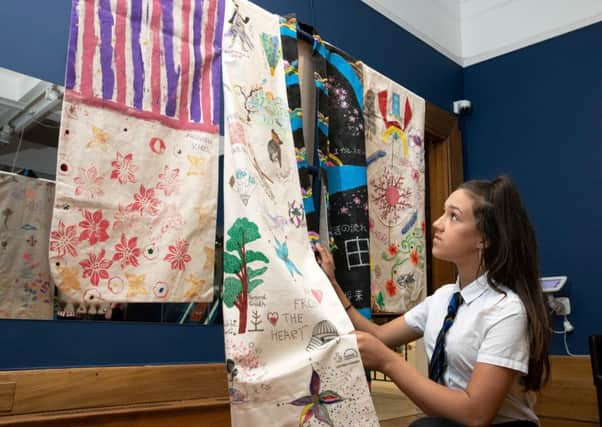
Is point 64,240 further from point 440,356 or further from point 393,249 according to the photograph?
point 393,249

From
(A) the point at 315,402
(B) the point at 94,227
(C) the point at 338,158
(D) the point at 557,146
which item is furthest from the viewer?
(D) the point at 557,146

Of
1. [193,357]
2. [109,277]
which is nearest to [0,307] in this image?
[109,277]

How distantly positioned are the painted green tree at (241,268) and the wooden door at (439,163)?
1699 mm

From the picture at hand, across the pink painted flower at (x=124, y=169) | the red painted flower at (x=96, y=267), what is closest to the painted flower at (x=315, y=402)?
the red painted flower at (x=96, y=267)

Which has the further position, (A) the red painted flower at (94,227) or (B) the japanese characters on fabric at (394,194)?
(B) the japanese characters on fabric at (394,194)

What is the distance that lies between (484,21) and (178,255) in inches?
99.9

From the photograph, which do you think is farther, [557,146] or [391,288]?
[557,146]

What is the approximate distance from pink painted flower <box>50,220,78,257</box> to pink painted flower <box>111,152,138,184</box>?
162mm

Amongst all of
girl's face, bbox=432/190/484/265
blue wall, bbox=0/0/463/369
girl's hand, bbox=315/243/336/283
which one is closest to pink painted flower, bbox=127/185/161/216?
blue wall, bbox=0/0/463/369

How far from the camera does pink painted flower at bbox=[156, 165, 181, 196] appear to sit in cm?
138

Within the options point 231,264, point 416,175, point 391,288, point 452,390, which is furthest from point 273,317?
point 416,175

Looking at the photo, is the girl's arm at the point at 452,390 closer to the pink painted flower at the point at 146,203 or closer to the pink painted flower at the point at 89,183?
the pink painted flower at the point at 146,203

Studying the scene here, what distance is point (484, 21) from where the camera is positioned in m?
3.14

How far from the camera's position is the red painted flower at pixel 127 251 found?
1.29 m
